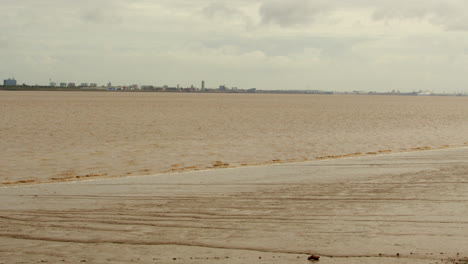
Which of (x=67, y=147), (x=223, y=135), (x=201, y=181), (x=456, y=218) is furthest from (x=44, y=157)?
(x=456, y=218)

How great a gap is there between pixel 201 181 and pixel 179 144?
7.95 m

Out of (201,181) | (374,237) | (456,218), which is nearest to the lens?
(374,237)

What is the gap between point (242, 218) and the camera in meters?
6.02

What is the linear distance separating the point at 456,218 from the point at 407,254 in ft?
5.09

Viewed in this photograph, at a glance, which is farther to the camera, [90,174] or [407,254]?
[90,174]

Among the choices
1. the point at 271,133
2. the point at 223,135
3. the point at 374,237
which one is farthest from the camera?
the point at 271,133

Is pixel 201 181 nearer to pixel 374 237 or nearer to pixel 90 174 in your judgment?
pixel 90 174

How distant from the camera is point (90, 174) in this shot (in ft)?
34.6

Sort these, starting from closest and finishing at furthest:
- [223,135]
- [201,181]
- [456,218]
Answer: [456,218] < [201,181] < [223,135]

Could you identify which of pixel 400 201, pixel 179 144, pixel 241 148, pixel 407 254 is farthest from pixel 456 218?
pixel 179 144

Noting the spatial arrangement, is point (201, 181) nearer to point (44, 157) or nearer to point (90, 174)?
point (90, 174)

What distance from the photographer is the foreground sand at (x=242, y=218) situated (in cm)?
477

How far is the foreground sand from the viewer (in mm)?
4773

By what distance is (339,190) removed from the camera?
25.2 ft
